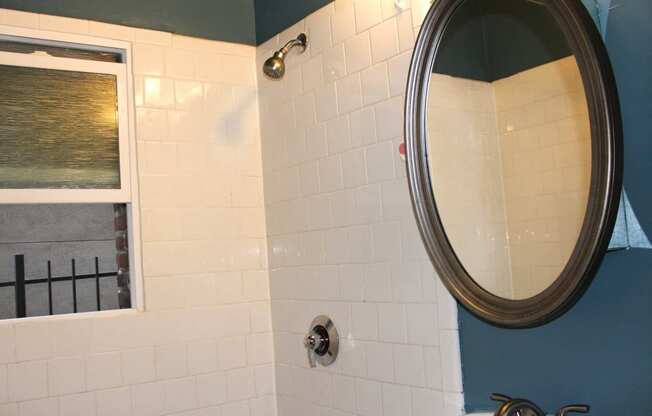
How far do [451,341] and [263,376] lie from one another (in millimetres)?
1027

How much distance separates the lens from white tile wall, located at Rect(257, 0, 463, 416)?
6.92 ft

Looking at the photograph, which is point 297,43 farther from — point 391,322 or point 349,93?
point 391,322

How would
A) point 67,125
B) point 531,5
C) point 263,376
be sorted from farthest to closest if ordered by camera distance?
1. point 263,376
2. point 67,125
3. point 531,5

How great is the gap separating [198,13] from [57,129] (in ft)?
2.43

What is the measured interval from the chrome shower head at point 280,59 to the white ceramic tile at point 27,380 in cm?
128

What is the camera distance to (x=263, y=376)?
9.04 feet

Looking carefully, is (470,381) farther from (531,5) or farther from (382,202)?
(531,5)

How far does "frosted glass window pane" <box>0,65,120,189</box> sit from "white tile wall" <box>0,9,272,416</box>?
125mm

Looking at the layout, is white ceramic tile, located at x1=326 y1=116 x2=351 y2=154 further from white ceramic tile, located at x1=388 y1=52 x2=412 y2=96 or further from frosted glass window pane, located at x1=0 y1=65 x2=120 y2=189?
frosted glass window pane, located at x1=0 y1=65 x2=120 y2=189

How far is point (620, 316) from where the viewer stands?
154 cm

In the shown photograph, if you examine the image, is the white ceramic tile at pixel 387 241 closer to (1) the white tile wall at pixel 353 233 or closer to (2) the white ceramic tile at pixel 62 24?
(1) the white tile wall at pixel 353 233

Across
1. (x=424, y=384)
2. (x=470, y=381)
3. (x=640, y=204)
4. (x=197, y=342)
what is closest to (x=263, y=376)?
(x=197, y=342)

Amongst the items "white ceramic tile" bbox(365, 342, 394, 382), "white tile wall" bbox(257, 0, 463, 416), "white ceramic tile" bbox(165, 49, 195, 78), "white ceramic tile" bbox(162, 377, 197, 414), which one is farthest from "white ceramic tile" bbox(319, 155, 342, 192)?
"white ceramic tile" bbox(162, 377, 197, 414)

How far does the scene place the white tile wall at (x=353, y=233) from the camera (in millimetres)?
A: 2109
